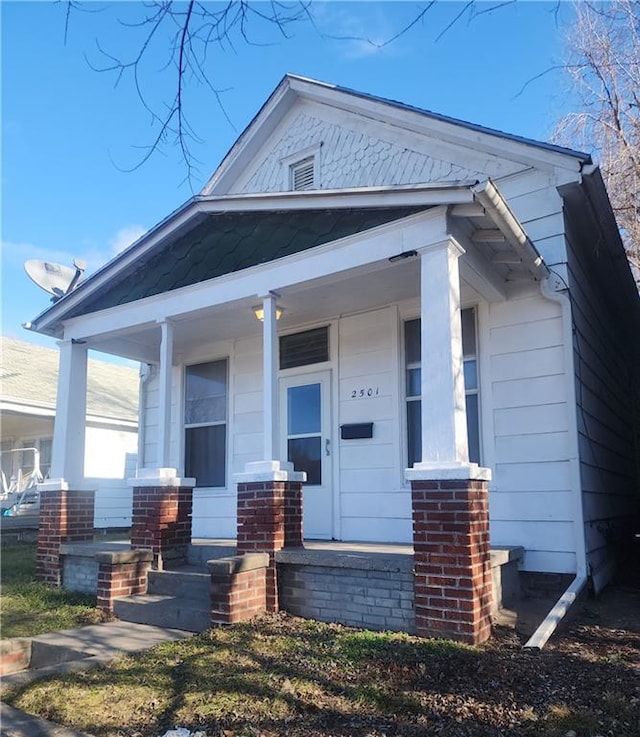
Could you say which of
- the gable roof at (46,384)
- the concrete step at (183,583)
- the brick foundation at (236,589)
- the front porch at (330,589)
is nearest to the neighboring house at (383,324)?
the front porch at (330,589)

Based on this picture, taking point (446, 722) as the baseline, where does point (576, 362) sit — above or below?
above

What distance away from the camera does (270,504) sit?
552 cm

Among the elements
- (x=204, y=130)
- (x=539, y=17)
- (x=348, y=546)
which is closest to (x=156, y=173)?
(x=204, y=130)

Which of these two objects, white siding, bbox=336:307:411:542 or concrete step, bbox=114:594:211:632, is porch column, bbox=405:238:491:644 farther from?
white siding, bbox=336:307:411:542

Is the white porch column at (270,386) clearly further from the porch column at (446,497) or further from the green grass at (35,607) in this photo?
the green grass at (35,607)

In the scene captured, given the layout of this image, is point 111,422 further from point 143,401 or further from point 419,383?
point 419,383

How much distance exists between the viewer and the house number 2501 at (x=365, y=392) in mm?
7039

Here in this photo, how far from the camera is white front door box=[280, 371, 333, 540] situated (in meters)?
7.24

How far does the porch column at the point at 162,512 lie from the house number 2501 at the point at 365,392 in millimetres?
1999

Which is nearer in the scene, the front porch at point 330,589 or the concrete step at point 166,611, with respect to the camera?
the front porch at point 330,589

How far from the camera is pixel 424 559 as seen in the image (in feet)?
14.9

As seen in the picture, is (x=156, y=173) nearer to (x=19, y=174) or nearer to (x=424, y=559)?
(x=19, y=174)

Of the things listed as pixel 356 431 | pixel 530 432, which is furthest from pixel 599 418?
pixel 356 431

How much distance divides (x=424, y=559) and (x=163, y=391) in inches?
134
